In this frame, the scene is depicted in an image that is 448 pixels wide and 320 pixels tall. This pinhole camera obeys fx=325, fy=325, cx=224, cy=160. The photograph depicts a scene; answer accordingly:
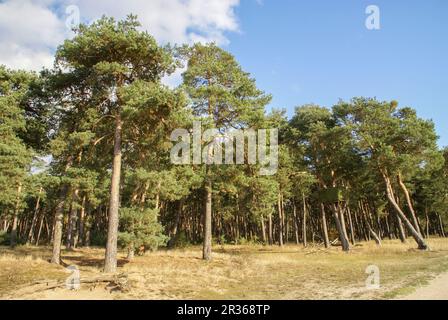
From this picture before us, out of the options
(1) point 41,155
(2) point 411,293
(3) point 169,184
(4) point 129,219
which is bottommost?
(2) point 411,293

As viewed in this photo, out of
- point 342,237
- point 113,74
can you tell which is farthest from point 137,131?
point 342,237

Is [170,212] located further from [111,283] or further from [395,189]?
[111,283]

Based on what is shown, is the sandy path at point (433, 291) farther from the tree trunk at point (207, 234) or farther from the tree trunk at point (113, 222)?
the tree trunk at point (207, 234)

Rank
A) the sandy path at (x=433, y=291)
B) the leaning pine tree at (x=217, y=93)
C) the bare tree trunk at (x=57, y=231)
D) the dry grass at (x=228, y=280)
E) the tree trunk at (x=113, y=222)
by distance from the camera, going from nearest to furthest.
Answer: the sandy path at (x=433, y=291), the dry grass at (x=228, y=280), the tree trunk at (x=113, y=222), the bare tree trunk at (x=57, y=231), the leaning pine tree at (x=217, y=93)

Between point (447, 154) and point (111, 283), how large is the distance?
150ft

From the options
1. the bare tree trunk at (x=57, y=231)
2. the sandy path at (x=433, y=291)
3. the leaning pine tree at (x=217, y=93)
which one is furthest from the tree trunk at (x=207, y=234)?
the sandy path at (x=433, y=291)

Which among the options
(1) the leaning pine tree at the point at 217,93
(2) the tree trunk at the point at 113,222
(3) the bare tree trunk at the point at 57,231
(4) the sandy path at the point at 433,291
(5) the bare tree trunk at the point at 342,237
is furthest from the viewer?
(5) the bare tree trunk at the point at 342,237

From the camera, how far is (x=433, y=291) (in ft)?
37.2

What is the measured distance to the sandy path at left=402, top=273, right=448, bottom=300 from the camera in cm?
1041

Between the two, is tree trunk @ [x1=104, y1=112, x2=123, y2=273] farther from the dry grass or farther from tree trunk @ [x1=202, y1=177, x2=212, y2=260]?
tree trunk @ [x1=202, y1=177, x2=212, y2=260]

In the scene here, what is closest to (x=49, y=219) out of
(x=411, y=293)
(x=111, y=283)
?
(x=111, y=283)

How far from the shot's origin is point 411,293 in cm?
1125

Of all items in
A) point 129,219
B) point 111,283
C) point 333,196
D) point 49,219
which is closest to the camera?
point 111,283

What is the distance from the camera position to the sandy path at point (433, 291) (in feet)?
34.2
